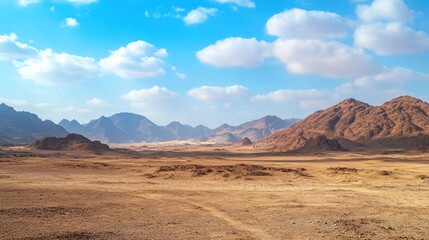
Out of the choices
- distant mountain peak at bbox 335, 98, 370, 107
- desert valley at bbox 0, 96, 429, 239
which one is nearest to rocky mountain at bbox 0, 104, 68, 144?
distant mountain peak at bbox 335, 98, 370, 107

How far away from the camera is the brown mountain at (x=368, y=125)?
9512 centimetres

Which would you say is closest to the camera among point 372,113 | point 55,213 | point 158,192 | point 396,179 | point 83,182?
point 55,213

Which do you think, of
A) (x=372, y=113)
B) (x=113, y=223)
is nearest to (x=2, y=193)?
(x=113, y=223)

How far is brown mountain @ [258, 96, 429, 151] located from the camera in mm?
95125

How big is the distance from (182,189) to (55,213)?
30.7 feet

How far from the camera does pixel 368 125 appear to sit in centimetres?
11325

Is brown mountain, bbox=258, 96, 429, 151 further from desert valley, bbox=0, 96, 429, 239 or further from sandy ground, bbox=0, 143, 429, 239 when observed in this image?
sandy ground, bbox=0, 143, 429, 239

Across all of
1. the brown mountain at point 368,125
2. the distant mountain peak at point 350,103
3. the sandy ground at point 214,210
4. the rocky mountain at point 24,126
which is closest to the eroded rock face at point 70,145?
the brown mountain at point 368,125

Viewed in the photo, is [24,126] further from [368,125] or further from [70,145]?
[368,125]

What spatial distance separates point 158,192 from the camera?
2061cm

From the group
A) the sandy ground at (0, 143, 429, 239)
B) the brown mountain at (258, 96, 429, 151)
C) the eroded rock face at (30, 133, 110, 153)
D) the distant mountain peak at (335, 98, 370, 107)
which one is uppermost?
the distant mountain peak at (335, 98, 370, 107)

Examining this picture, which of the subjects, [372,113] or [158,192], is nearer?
[158,192]

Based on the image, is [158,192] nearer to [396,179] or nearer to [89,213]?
[89,213]

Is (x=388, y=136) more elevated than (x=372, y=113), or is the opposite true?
(x=372, y=113)
